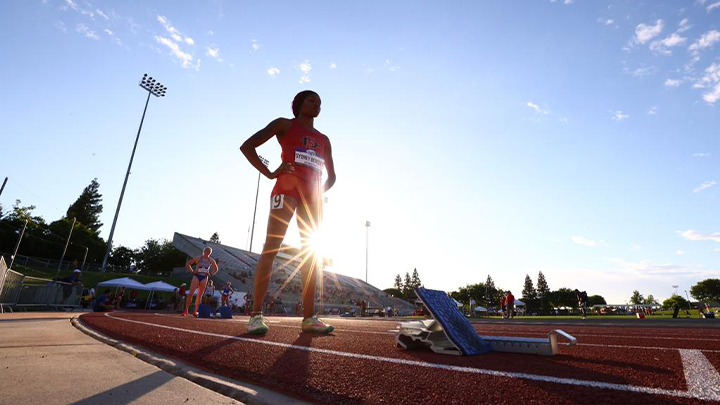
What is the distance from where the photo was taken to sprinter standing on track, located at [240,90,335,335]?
3.88 meters

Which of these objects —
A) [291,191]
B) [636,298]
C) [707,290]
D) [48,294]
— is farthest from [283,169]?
[636,298]

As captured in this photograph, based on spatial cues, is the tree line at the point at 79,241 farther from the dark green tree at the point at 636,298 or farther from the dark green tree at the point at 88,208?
the dark green tree at the point at 636,298

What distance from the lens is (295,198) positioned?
407 cm

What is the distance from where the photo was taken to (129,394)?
1.53 metres

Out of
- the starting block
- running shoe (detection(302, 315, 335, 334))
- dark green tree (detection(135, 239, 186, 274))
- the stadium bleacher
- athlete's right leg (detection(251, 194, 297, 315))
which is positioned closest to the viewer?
the starting block

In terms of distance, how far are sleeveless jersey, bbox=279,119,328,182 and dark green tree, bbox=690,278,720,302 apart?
139103 mm

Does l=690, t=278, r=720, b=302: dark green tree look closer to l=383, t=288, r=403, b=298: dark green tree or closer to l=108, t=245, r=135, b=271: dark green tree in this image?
l=383, t=288, r=403, b=298: dark green tree

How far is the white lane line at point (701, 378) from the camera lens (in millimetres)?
1383

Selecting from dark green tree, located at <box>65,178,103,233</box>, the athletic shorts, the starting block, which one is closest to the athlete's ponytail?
the athletic shorts

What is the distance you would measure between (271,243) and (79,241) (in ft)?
249

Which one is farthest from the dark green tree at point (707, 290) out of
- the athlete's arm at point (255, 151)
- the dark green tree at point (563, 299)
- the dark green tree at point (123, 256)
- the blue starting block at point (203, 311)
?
the dark green tree at point (123, 256)

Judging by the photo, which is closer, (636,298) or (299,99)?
(299,99)

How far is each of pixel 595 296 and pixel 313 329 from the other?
645 ft

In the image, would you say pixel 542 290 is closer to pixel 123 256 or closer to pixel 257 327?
pixel 123 256
